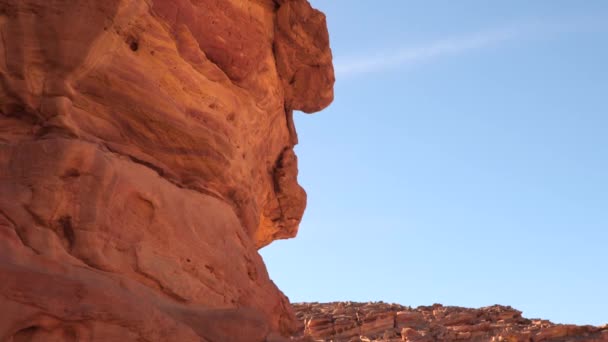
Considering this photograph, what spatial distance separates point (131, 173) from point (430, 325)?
108 feet

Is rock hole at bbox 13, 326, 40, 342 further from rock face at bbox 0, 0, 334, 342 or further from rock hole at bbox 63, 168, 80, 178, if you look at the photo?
rock hole at bbox 63, 168, 80, 178

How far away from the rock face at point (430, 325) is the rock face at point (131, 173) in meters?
24.7

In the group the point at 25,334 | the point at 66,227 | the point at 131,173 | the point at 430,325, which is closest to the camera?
the point at 25,334

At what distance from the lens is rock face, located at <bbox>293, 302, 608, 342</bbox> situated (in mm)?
35938

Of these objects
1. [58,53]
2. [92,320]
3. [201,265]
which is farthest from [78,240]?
[58,53]

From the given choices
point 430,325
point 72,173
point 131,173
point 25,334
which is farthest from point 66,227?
point 430,325

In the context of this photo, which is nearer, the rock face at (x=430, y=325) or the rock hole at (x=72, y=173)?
the rock hole at (x=72, y=173)

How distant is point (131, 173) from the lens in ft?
37.1

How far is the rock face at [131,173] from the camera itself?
30.1 feet

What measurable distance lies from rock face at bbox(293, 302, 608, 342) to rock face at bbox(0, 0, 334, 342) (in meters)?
24.7

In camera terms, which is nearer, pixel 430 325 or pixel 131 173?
pixel 131 173

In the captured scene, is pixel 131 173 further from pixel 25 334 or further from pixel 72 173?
pixel 25 334

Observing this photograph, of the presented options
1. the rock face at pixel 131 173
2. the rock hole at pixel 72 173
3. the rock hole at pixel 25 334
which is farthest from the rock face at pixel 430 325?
the rock hole at pixel 25 334

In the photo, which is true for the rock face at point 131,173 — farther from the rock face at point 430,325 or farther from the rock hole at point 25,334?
the rock face at point 430,325
